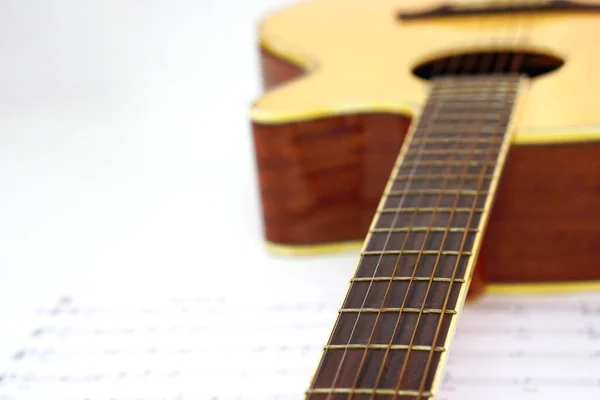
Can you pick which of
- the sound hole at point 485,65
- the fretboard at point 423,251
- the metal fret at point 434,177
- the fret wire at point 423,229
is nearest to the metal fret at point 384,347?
the fretboard at point 423,251

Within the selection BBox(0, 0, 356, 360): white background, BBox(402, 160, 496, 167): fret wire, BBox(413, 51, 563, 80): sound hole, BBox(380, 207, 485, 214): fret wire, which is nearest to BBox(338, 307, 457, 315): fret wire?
BBox(380, 207, 485, 214): fret wire

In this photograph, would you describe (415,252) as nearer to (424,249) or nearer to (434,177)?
(424,249)

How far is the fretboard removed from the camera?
2.39ft

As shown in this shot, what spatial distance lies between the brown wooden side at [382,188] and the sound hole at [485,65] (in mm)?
261

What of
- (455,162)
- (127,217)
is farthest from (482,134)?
(127,217)

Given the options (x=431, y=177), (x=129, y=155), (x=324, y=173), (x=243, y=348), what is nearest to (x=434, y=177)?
(x=431, y=177)

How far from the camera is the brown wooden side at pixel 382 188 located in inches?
43.4

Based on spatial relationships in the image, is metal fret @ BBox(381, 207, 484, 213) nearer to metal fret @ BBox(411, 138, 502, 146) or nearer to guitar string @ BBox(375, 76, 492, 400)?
guitar string @ BBox(375, 76, 492, 400)

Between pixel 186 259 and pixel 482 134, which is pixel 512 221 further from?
pixel 186 259

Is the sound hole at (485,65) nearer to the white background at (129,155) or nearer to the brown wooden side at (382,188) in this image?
the brown wooden side at (382,188)

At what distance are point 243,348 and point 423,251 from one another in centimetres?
31

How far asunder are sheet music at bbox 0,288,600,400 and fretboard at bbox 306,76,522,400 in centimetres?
19

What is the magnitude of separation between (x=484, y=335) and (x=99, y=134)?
1.10 metres

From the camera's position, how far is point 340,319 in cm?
80
